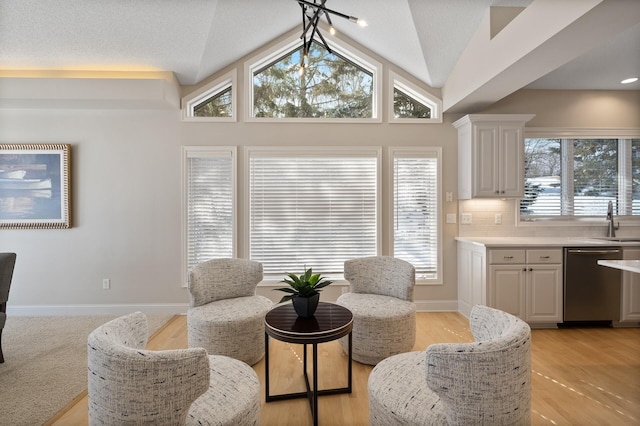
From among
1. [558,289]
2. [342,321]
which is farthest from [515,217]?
[342,321]

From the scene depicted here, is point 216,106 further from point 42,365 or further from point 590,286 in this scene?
point 590,286

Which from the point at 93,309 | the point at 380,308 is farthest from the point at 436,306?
the point at 93,309

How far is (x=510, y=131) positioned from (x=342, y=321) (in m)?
3.17

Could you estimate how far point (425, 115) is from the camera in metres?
4.32

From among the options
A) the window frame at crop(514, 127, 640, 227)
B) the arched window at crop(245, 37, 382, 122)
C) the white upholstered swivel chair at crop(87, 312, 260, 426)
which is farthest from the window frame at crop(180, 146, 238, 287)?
the window frame at crop(514, 127, 640, 227)

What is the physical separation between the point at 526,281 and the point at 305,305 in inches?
109

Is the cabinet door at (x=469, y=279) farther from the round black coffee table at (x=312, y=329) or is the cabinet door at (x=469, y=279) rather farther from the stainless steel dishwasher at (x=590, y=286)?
the round black coffee table at (x=312, y=329)

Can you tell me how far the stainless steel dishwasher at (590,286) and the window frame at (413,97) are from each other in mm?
Result: 2214

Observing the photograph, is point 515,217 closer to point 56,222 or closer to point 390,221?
point 390,221

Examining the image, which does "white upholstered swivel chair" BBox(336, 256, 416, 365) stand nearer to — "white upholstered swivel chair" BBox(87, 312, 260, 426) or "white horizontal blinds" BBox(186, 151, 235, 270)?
"white upholstered swivel chair" BBox(87, 312, 260, 426)

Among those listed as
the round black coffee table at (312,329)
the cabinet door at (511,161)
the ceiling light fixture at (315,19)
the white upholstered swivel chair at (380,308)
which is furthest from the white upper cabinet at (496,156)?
the round black coffee table at (312,329)

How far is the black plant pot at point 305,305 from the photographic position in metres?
2.29

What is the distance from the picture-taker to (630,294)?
3576mm

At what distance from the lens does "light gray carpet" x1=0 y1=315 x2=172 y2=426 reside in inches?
86.8
